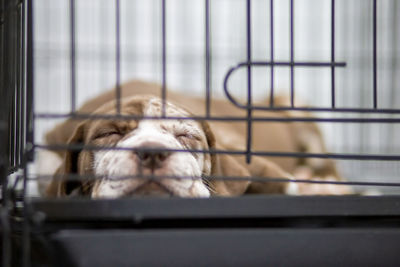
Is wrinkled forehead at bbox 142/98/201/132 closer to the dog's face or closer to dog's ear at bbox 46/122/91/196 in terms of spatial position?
the dog's face

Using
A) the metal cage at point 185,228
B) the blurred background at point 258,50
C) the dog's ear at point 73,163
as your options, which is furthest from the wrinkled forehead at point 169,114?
the blurred background at point 258,50

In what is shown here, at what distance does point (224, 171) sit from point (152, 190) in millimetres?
603

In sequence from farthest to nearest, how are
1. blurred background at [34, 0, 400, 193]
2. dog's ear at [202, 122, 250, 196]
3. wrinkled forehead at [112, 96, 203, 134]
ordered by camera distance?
blurred background at [34, 0, 400, 193] < dog's ear at [202, 122, 250, 196] < wrinkled forehead at [112, 96, 203, 134]

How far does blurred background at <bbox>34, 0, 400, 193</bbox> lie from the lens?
2.68m

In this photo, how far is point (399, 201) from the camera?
1103 mm

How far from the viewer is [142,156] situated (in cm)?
121

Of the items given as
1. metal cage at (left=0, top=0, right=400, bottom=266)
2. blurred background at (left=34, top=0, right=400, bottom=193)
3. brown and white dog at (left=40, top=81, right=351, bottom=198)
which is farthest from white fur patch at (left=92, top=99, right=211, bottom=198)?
blurred background at (left=34, top=0, right=400, bottom=193)

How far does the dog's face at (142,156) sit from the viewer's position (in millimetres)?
1214

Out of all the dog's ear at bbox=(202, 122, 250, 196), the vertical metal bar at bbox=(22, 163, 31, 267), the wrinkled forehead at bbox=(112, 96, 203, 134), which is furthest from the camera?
the dog's ear at bbox=(202, 122, 250, 196)

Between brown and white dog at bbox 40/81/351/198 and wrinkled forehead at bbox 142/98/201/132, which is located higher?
wrinkled forehead at bbox 142/98/201/132

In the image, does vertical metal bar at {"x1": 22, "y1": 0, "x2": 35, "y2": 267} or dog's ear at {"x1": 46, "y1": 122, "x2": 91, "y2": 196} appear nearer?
vertical metal bar at {"x1": 22, "y1": 0, "x2": 35, "y2": 267}

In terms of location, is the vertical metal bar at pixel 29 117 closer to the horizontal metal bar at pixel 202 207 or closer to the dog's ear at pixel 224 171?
the horizontal metal bar at pixel 202 207

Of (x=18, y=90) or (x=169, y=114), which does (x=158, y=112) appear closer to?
(x=169, y=114)

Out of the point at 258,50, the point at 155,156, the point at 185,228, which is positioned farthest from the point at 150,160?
the point at 258,50
